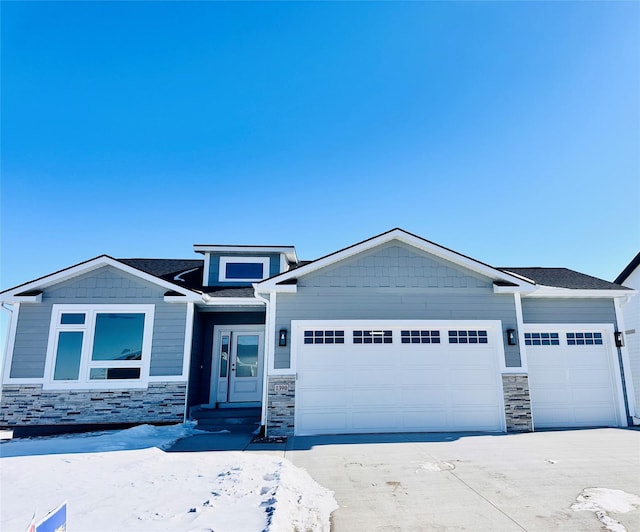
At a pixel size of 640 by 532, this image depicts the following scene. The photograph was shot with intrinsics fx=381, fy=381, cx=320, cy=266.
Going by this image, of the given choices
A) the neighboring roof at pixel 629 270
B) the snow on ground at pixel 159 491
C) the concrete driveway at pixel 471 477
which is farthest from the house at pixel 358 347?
the neighboring roof at pixel 629 270

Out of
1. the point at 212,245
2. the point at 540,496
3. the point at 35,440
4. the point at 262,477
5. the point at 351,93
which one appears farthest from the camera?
the point at 212,245

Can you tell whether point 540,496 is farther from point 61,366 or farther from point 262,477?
point 61,366

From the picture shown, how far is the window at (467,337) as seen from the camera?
9086 millimetres

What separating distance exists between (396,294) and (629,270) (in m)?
11.5

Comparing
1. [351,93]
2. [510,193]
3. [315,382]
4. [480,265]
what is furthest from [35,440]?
[510,193]

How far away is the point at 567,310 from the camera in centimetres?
984

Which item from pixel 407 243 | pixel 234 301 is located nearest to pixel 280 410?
pixel 234 301

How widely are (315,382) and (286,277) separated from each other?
2.50m

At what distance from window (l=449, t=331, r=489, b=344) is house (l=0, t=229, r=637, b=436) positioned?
0.08 feet

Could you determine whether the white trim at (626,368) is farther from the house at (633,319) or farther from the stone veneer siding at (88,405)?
the stone veneer siding at (88,405)

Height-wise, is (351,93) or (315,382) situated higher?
(351,93)

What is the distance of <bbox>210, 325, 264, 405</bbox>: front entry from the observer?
448 inches

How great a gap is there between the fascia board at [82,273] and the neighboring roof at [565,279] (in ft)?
32.5

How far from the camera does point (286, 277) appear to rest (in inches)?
353
